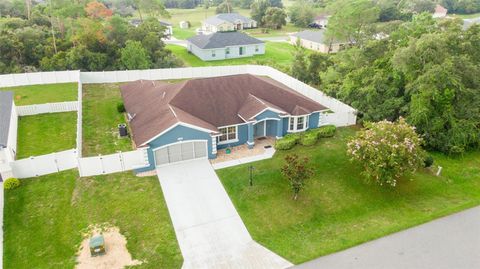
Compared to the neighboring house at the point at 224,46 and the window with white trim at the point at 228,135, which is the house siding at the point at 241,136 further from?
the neighboring house at the point at 224,46

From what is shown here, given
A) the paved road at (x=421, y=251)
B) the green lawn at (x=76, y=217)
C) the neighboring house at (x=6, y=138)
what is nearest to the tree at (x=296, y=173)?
the paved road at (x=421, y=251)

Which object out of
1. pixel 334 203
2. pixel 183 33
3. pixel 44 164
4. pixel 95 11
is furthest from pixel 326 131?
pixel 183 33

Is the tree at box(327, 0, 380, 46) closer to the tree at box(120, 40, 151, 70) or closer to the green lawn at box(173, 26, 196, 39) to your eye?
the tree at box(120, 40, 151, 70)

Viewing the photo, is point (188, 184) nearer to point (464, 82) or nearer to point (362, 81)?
point (362, 81)

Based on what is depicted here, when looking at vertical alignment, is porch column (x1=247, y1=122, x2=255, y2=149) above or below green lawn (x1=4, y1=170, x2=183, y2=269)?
above

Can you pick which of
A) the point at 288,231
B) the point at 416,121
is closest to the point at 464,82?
the point at 416,121

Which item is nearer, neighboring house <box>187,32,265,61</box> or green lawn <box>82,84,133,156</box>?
green lawn <box>82,84,133,156</box>

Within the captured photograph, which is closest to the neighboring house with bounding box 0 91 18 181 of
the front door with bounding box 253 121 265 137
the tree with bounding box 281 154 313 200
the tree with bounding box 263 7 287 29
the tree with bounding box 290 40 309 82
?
the front door with bounding box 253 121 265 137
